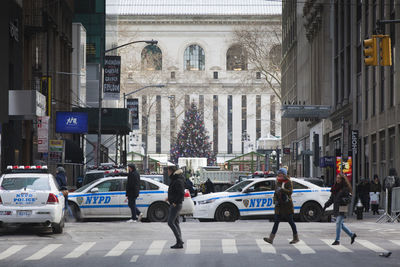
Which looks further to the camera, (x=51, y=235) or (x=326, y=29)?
(x=326, y=29)

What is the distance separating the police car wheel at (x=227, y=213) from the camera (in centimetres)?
2762

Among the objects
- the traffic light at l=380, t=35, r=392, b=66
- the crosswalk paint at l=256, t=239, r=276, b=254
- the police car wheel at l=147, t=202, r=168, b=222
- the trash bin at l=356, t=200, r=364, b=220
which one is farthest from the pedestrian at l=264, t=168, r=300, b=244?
the trash bin at l=356, t=200, r=364, b=220

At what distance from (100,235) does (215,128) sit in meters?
113

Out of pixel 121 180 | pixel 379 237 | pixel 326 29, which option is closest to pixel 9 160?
pixel 121 180

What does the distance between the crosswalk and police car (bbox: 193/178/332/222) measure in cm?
773

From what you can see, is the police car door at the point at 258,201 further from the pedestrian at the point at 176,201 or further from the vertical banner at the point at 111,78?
the vertical banner at the point at 111,78

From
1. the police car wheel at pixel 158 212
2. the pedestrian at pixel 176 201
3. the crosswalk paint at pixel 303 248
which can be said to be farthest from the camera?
the police car wheel at pixel 158 212

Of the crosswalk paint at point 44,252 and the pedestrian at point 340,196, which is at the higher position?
the pedestrian at point 340,196

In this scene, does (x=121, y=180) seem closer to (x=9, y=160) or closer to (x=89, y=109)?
(x=9, y=160)

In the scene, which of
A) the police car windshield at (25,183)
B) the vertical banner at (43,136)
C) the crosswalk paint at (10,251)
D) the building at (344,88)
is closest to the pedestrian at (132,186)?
the police car windshield at (25,183)

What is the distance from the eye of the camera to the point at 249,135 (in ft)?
424

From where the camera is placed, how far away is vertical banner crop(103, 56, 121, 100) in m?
47.5

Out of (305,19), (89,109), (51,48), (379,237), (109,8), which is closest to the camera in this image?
(379,237)

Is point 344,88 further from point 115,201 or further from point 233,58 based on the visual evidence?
point 233,58
